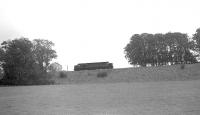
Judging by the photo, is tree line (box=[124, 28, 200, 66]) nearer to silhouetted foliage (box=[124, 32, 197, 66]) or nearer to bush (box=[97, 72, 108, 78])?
silhouetted foliage (box=[124, 32, 197, 66])

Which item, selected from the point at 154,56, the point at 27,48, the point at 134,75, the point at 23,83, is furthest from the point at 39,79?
the point at 154,56

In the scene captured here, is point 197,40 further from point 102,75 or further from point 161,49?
point 102,75

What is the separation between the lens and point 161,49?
82312 mm

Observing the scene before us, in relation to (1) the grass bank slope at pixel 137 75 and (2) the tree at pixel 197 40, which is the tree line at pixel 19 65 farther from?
(2) the tree at pixel 197 40

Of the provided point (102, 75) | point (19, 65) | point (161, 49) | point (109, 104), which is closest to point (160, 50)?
point (161, 49)

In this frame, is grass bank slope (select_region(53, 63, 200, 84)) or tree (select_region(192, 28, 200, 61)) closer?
grass bank slope (select_region(53, 63, 200, 84))

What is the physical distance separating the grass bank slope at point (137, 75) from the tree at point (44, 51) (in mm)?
6864

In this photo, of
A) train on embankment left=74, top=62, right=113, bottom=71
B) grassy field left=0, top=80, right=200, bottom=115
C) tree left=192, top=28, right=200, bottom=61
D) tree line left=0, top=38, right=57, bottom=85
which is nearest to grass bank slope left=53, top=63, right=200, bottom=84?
tree line left=0, top=38, right=57, bottom=85

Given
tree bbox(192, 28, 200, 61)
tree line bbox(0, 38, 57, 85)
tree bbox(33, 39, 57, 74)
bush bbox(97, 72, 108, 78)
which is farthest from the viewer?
tree bbox(192, 28, 200, 61)

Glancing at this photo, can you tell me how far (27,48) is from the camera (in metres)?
57.5

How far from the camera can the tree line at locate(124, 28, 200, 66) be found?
80.5 meters

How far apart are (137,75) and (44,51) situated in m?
27.8

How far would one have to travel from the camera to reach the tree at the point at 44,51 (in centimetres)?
6881

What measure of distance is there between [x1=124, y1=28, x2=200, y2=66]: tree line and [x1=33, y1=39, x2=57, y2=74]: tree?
995 inches
